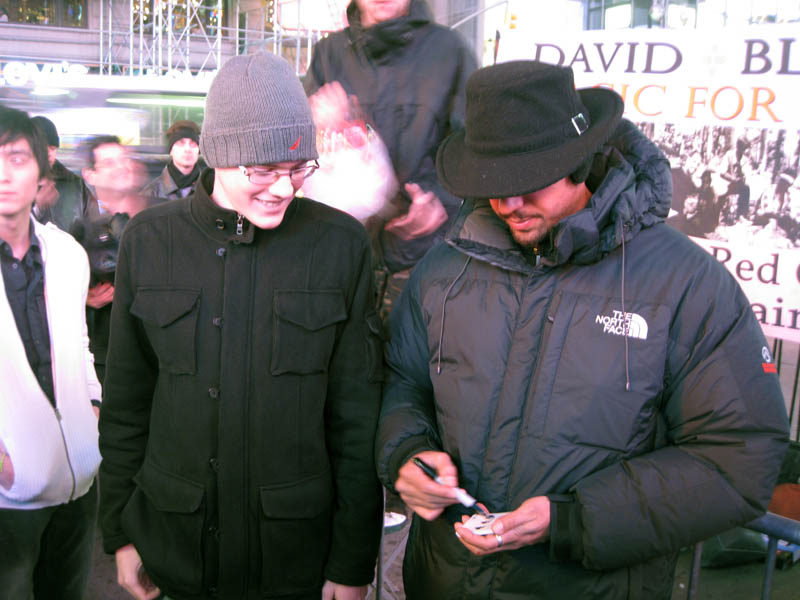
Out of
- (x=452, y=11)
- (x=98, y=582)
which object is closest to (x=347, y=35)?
(x=452, y=11)

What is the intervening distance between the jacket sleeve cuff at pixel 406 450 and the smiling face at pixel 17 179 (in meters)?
1.50

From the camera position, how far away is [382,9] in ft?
8.72

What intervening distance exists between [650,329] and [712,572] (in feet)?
9.45

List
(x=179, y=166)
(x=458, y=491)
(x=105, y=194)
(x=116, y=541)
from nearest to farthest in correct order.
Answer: (x=458, y=491) → (x=116, y=541) → (x=105, y=194) → (x=179, y=166)

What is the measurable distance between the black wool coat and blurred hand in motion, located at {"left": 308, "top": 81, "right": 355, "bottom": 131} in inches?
30.3

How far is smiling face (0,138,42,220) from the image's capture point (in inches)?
97.0

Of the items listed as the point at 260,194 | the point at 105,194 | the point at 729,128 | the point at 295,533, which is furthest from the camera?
the point at 105,194

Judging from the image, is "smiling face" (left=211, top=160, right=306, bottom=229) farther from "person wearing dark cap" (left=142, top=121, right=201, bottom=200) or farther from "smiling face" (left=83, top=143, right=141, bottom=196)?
"person wearing dark cap" (left=142, top=121, right=201, bottom=200)

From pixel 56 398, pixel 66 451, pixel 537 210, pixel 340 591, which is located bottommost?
pixel 340 591

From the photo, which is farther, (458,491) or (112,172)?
(112,172)

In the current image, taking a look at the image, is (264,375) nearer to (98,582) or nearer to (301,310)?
(301,310)

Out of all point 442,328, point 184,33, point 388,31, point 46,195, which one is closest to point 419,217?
point 388,31

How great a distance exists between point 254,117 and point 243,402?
699 millimetres

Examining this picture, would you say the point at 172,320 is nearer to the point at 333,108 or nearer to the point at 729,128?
the point at 333,108
